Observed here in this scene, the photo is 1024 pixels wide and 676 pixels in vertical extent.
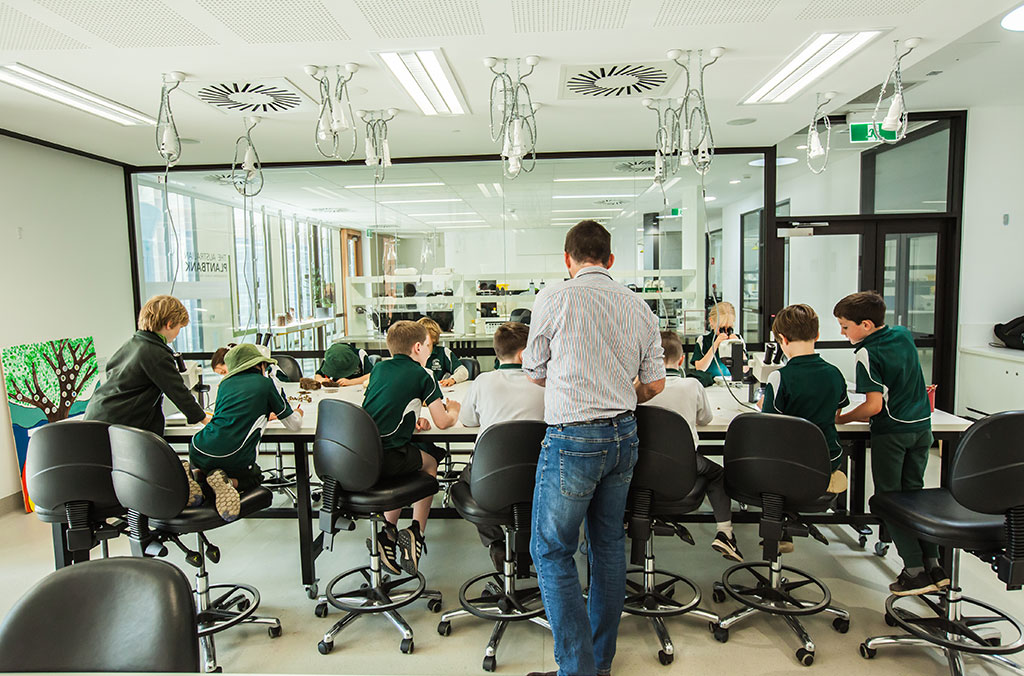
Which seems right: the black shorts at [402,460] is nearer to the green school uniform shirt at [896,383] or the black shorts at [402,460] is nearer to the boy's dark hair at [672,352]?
the boy's dark hair at [672,352]

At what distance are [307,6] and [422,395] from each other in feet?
5.34

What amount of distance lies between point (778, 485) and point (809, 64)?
2205mm

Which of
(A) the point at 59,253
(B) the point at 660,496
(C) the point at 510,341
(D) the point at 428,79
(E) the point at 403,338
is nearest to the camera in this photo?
(B) the point at 660,496

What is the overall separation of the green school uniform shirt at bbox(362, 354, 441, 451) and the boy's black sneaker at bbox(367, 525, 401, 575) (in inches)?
17.8

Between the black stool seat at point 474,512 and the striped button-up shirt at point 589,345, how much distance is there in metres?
0.49

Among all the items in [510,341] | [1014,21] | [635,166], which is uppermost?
[1014,21]

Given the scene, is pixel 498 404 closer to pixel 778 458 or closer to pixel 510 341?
pixel 510 341

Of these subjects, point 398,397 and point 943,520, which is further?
point 398,397

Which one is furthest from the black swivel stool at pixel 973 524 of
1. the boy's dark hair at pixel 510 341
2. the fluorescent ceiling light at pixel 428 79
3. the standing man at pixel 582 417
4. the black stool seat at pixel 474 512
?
the fluorescent ceiling light at pixel 428 79

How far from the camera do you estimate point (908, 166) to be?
515 cm

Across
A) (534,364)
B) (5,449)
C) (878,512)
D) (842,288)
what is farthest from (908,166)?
(5,449)

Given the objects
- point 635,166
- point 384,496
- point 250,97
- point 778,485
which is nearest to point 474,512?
point 384,496

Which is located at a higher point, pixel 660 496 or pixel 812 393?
pixel 812 393

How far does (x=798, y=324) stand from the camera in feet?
8.07
